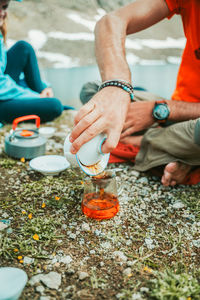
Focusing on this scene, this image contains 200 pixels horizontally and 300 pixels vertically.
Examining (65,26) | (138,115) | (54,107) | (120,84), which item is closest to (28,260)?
(120,84)

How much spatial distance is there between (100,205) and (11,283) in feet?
2.91

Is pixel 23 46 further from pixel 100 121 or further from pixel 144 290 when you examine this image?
pixel 144 290

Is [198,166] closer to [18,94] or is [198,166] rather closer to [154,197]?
[154,197]

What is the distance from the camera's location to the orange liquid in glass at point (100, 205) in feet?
6.83

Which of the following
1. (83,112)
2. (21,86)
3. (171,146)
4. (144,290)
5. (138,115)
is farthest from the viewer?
(21,86)

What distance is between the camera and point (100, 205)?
211cm

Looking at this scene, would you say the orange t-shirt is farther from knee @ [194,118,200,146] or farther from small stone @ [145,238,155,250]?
small stone @ [145,238,155,250]

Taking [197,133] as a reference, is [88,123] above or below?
above

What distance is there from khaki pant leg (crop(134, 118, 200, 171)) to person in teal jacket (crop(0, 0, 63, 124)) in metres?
2.00

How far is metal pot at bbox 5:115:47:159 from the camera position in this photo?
301 cm

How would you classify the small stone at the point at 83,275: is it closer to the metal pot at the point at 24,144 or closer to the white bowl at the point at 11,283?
the white bowl at the point at 11,283

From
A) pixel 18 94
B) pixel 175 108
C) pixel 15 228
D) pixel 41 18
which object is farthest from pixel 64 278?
pixel 41 18

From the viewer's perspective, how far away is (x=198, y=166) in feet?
9.06

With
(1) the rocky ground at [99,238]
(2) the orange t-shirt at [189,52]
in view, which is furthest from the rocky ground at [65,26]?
(1) the rocky ground at [99,238]
